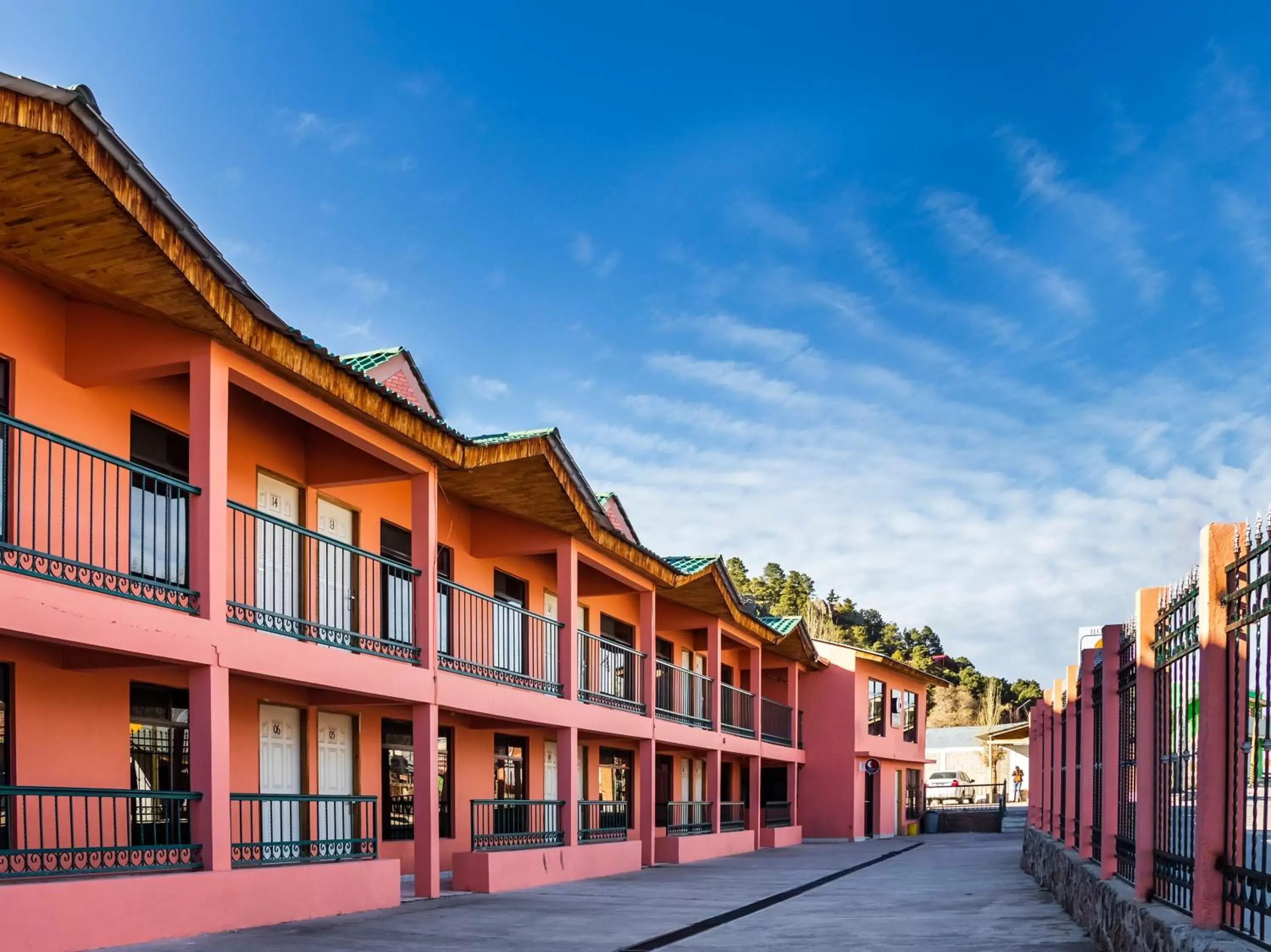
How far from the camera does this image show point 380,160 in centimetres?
2903

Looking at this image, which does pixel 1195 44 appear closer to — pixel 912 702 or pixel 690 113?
pixel 690 113

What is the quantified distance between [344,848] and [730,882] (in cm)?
699

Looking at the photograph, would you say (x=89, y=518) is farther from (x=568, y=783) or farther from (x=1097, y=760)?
(x=1097, y=760)

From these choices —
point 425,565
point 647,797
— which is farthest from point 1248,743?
point 647,797

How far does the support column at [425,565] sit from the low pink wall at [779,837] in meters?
18.2

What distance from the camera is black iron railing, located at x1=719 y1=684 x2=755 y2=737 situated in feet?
93.1

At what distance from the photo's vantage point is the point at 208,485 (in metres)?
11.0

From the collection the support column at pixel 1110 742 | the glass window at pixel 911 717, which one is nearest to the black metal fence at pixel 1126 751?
the support column at pixel 1110 742

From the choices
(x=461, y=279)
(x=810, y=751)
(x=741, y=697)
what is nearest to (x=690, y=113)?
(x=461, y=279)

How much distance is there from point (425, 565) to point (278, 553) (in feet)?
5.30

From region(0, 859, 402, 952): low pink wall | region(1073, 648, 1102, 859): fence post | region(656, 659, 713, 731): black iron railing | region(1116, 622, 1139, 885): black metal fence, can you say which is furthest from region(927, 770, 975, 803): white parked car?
region(1116, 622, 1139, 885): black metal fence

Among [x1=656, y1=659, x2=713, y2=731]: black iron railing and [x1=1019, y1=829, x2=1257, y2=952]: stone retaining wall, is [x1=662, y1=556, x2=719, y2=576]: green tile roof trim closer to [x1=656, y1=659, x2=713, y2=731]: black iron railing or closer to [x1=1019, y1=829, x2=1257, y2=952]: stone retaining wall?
[x1=656, y1=659, x2=713, y2=731]: black iron railing

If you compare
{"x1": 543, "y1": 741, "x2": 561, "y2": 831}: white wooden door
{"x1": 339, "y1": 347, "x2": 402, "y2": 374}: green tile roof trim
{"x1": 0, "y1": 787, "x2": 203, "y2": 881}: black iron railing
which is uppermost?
{"x1": 339, "y1": 347, "x2": 402, "y2": 374}: green tile roof trim

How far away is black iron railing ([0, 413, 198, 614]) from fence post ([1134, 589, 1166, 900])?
7239mm
